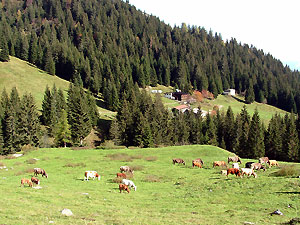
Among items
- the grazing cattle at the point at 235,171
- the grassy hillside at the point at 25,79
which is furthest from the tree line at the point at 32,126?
the grazing cattle at the point at 235,171

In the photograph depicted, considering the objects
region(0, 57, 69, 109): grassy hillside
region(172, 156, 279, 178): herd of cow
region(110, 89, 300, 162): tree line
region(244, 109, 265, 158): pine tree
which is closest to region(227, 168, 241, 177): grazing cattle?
region(172, 156, 279, 178): herd of cow

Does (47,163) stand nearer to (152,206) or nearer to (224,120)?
(152,206)

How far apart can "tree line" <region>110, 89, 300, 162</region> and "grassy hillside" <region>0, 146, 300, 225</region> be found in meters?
44.8

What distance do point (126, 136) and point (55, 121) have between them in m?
25.9

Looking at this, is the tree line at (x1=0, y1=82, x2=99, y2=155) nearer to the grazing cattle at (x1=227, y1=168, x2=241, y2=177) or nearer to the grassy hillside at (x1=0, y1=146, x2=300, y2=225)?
the grassy hillside at (x1=0, y1=146, x2=300, y2=225)

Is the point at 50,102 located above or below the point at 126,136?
above

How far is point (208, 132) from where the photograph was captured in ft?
341

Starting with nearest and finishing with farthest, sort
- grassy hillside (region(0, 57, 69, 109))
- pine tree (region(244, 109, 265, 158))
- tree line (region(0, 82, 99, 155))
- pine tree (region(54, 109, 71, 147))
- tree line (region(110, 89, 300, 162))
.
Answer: tree line (region(0, 82, 99, 155)), pine tree (region(54, 109, 71, 147)), pine tree (region(244, 109, 265, 158)), tree line (region(110, 89, 300, 162)), grassy hillside (region(0, 57, 69, 109))

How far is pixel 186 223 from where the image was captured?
1620cm

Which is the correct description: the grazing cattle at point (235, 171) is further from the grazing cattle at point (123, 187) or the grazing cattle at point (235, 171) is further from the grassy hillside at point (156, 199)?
the grazing cattle at point (123, 187)

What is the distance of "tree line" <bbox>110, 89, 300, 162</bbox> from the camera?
271 feet

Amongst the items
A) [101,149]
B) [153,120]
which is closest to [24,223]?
[101,149]

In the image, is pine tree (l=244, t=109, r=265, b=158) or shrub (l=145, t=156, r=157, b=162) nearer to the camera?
shrub (l=145, t=156, r=157, b=162)

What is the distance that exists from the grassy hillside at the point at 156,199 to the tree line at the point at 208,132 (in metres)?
44.8
